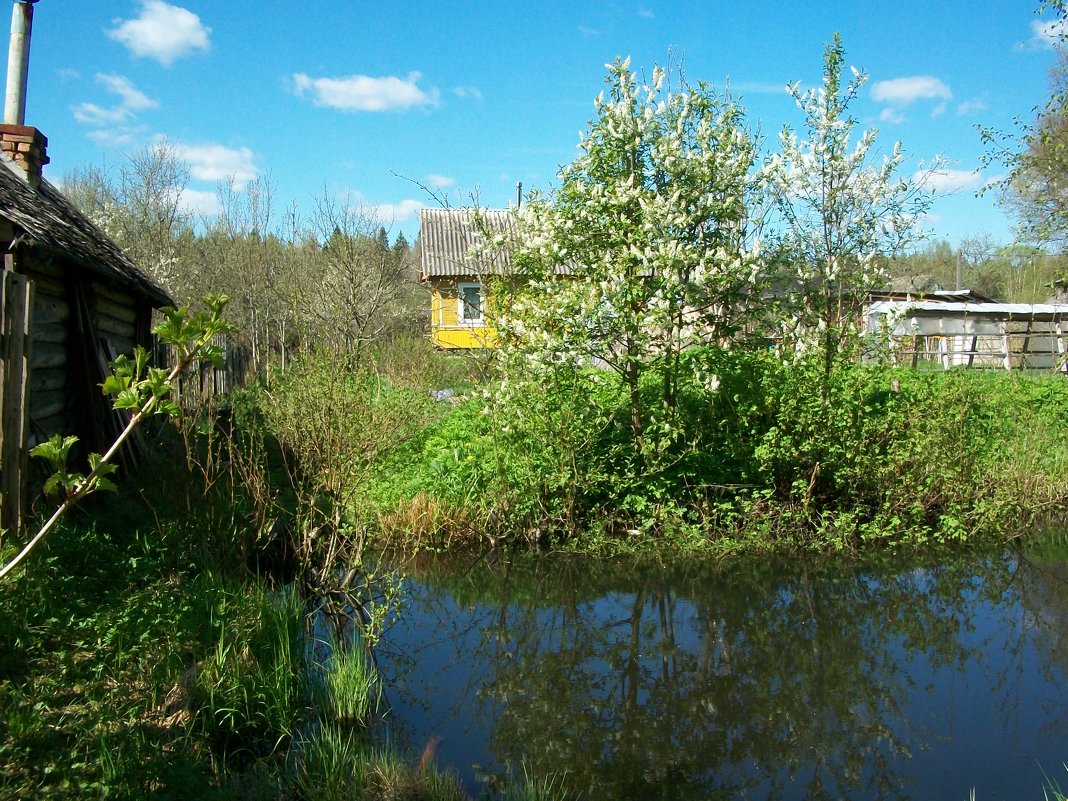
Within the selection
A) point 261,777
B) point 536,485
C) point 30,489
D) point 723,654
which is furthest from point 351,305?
point 261,777

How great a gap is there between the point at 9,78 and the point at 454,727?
9.57 m

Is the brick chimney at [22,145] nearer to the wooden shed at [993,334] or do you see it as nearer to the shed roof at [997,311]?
the wooden shed at [993,334]

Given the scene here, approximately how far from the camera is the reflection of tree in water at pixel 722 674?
530 centimetres

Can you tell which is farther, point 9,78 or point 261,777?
point 9,78

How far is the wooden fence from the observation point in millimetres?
6168

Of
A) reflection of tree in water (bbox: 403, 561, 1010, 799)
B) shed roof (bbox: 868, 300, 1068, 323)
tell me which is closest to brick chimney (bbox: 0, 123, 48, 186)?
reflection of tree in water (bbox: 403, 561, 1010, 799)

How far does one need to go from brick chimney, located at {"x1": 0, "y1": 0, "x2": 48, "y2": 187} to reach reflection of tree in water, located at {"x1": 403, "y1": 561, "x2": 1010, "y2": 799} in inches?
277

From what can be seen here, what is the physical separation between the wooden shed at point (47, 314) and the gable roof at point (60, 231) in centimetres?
1

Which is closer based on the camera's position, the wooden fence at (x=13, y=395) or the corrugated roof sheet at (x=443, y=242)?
the wooden fence at (x=13, y=395)

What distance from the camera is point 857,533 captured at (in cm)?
1066

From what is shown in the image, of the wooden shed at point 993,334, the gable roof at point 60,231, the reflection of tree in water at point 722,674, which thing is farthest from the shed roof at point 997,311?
the gable roof at point 60,231

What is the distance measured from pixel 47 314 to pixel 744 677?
7.24 meters

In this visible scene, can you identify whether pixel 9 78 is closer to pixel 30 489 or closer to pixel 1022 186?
pixel 30 489

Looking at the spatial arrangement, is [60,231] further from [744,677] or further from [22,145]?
[744,677]
